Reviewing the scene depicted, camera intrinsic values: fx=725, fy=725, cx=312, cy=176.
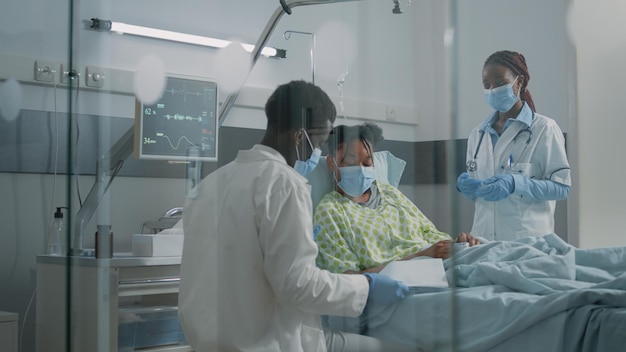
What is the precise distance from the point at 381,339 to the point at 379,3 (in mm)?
716

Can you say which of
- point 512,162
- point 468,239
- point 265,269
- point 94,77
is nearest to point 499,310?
point 468,239

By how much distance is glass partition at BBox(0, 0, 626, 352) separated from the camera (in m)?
1.51

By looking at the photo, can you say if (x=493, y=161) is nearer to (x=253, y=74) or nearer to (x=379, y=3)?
(x=379, y=3)

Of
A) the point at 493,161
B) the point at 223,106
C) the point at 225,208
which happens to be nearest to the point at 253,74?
the point at 223,106

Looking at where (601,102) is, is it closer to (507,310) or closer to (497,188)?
(497,188)

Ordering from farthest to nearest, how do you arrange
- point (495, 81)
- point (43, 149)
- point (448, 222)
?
point (43, 149) → point (495, 81) → point (448, 222)

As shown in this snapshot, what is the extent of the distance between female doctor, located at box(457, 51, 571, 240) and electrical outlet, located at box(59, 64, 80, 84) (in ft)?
3.83

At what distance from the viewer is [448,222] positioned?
4.89 feet

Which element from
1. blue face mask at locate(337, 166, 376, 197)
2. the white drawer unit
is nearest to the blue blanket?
blue face mask at locate(337, 166, 376, 197)

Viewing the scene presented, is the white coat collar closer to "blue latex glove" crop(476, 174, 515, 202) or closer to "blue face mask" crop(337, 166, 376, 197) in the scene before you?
"blue face mask" crop(337, 166, 376, 197)

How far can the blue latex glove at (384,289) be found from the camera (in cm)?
149

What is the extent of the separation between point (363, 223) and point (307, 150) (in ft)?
0.63

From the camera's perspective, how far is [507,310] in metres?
1.54

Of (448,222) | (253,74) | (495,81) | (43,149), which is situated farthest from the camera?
(43,149)
